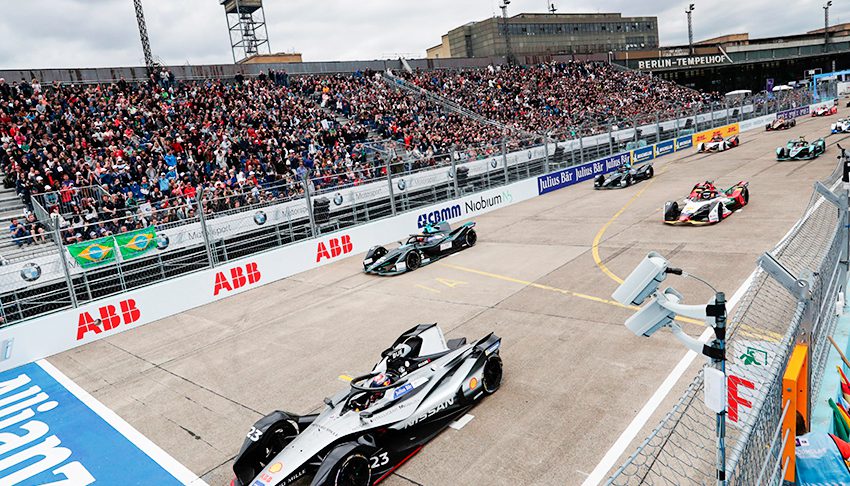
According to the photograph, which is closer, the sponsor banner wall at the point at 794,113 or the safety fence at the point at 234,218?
the safety fence at the point at 234,218

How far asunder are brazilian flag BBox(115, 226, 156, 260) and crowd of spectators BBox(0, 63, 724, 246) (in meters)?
0.57

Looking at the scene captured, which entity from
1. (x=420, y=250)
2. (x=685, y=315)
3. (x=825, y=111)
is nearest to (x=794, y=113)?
(x=825, y=111)

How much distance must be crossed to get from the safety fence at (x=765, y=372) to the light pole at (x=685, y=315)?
43 centimetres

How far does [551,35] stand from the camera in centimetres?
9594

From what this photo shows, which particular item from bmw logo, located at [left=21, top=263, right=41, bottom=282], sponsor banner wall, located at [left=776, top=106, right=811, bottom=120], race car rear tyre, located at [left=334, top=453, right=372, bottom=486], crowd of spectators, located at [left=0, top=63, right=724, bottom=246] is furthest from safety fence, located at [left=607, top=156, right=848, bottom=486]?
sponsor banner wall, located at [left=776, top=106, right=811, bottom=120]

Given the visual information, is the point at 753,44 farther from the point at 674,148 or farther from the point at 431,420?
the point at 431,420

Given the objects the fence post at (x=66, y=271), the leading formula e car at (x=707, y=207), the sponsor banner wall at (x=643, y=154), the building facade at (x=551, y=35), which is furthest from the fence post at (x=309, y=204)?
the building facade at (x=551, y=35)

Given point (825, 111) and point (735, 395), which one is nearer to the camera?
point (735, 395)

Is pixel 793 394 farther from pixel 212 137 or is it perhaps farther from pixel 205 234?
pixel 212 137

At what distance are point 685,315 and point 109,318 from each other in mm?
13313

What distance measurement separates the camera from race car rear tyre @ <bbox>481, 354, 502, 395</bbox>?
752 centimetres

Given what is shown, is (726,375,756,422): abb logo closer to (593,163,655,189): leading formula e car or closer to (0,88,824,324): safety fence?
(0,88,824,324): safety fence

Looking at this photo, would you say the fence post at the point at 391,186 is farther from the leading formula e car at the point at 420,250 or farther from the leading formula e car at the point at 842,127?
the leading formula e car at the point at 842,127

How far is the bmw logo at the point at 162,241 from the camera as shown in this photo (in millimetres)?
14245
